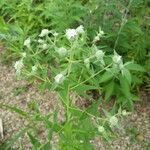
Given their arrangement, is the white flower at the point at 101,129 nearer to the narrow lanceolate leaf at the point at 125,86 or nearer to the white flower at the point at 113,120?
the white flower at the point at 113,120

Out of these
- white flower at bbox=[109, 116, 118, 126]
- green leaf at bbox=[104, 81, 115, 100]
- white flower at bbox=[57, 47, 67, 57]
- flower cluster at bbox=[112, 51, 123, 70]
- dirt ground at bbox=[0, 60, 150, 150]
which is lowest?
dirt ground at bbox=[0, 60, 150, 150]

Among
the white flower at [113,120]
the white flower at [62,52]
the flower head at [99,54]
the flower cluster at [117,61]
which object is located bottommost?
the white flower at [113,120]

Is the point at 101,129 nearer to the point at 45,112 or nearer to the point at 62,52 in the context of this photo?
the point at 62,52

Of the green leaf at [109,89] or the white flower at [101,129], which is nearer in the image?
the white flower at [101,129]

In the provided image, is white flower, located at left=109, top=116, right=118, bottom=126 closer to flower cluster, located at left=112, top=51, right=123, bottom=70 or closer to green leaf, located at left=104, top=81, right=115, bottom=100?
flower cluster, located at left=112, top=51, right=123, bottom=70

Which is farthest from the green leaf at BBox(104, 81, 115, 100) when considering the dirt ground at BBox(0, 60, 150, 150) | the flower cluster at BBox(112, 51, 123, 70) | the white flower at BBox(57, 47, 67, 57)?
the white flower at BBox(57, 47, 67, 57)

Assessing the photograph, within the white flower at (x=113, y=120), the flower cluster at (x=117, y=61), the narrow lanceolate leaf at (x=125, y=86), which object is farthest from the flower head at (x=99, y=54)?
the narrow lanceolate leaf at (x=125, y=86)

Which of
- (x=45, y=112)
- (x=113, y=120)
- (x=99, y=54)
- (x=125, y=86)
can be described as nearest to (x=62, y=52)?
(x=99, y=54)

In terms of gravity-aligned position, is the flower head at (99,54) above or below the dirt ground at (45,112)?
above

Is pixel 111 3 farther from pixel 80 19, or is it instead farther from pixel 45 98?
pixel 45 98
